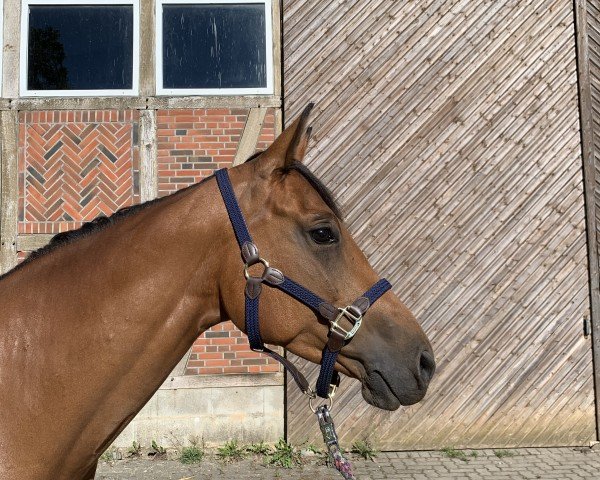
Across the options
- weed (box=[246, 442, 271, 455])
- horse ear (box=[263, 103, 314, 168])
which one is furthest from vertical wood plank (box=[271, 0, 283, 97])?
horse ear (box=[263, 103, 314, 168])

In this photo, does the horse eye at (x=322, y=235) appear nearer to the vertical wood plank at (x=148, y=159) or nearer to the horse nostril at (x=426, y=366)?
the horse nostril at (x=426, y=366)

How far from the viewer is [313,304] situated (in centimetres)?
A: 197

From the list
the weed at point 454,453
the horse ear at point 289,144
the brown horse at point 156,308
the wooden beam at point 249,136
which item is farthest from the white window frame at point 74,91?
the weed at point 454,453

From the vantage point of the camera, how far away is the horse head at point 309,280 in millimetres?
1978

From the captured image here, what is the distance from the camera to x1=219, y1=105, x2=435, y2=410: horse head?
1978mm

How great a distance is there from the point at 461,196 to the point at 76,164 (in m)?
4.01

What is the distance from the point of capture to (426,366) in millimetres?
2043

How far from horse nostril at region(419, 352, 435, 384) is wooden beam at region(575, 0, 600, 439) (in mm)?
4612

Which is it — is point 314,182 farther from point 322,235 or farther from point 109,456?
point 109,456

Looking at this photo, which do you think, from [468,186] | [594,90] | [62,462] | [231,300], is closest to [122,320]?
[231,300]

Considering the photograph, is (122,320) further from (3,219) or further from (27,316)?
(3,219)

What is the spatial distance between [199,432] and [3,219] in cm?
290

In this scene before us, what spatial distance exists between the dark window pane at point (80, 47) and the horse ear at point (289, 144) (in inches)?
169

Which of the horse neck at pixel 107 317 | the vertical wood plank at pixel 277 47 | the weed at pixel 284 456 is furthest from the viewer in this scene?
the vertical wood plank at pixel 277 47
